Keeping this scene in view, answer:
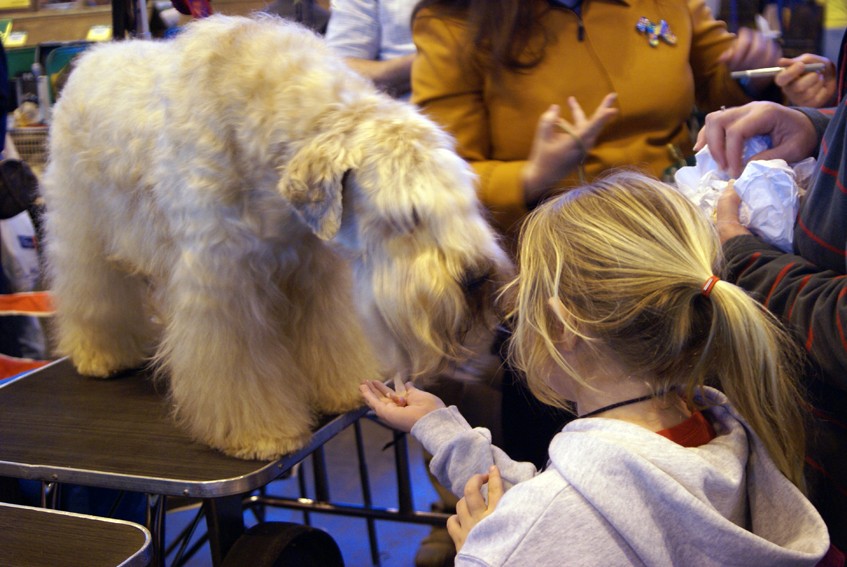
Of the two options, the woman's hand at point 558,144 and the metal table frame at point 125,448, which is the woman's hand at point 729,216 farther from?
the metal table frame at point 125,448

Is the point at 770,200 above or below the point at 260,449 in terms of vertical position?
above

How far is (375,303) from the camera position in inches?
51.6

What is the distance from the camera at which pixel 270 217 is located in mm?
1354

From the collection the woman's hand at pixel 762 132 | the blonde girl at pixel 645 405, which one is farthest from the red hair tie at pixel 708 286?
the woman's hand at pixel 762 132

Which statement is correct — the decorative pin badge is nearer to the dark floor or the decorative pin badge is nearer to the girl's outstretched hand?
the girl's outstretched hand

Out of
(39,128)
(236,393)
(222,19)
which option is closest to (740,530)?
(236,393)

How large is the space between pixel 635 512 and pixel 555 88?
930 mm

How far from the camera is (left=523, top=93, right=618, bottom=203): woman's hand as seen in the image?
1422 mm

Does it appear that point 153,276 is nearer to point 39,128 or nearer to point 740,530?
point 740,530

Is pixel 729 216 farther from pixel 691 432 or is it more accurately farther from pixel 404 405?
pixel 404 405

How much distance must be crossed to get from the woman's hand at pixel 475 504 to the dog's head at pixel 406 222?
0.29 m

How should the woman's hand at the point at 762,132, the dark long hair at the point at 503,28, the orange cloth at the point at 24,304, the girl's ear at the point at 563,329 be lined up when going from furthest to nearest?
the orange cloth at the point at 24,304, the dark long hair at the point at 503,28, the woman's hand at the point at 762,132, the girl's ear at the point at 563,329

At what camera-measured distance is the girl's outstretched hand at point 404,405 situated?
1.27 meters

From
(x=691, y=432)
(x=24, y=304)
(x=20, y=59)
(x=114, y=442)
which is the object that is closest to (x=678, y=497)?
(x=691, y=432)
